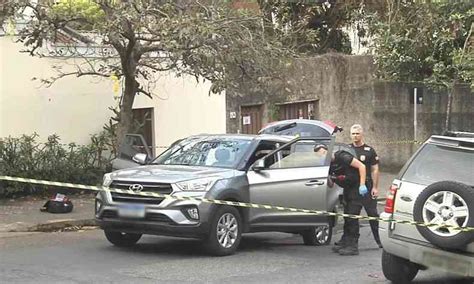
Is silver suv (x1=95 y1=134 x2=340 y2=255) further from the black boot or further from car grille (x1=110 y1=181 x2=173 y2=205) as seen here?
the black boot

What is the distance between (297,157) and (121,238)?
2.82 meters

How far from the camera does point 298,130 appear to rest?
522 inches

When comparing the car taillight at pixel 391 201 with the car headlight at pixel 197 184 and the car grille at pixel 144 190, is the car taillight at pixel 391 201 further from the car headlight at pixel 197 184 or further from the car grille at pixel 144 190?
the car grille at pixel 144 190

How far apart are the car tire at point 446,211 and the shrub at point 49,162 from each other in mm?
9145

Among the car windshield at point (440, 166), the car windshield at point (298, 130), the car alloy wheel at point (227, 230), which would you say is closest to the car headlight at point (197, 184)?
the car alloy wheel at point (227, 230)

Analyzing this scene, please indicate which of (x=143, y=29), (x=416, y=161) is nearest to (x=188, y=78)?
(x=143, y=29)

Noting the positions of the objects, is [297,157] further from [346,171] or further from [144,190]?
[144,190]

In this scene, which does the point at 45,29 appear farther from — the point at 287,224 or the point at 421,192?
the point at 421,192

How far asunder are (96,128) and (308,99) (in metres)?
7.32

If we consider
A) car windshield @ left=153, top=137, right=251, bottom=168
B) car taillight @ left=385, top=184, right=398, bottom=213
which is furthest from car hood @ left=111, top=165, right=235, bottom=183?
car taillight @ left=385, top=184, right=398, bottom=213

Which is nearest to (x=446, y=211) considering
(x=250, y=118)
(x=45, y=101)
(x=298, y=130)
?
(x=298, y=130)

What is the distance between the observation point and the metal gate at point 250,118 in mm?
19312

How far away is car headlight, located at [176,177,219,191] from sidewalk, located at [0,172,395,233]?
3.50 metres

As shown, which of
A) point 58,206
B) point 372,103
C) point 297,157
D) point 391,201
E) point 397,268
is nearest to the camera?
point 391,201
